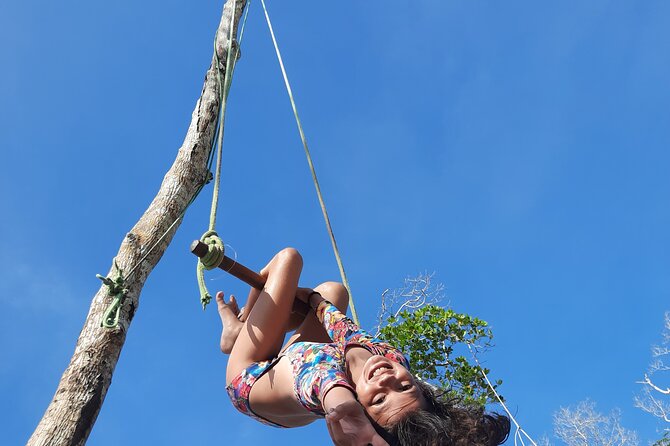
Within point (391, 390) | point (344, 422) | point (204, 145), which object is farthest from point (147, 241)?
point (344, 422)

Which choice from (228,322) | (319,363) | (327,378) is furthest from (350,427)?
(228,322)

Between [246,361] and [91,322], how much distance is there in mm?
603

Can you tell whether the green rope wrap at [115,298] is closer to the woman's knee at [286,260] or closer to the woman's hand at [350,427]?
the woman's knee at [286,260]

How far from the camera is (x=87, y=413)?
7.30 ft

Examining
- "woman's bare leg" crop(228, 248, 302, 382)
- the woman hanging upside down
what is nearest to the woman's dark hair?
the woman hanging upside down

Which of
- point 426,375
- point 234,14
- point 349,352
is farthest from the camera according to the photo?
point 426,375

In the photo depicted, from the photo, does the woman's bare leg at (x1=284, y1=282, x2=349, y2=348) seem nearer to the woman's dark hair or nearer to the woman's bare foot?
the woman's bare foot

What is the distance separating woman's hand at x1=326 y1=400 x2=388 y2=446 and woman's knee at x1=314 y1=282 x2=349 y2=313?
101 cm

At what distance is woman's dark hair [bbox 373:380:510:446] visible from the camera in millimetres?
1681

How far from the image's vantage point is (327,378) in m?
1.80

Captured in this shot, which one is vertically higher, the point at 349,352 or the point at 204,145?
the point at 204,145

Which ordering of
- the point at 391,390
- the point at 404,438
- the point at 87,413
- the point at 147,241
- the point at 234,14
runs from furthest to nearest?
the point at 234,14 < the point at 147,241 < the point at 87,413 < the point at 391,390 < the point at 404,438

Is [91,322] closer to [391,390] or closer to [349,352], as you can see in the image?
[349,352]

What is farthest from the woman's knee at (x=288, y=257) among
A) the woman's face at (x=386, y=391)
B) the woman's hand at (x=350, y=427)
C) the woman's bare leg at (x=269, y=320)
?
the woman's hand at (x=350, y=427)
